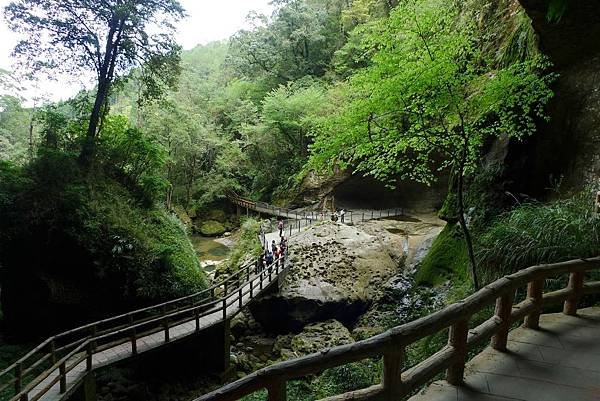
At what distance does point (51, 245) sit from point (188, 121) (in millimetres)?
16752

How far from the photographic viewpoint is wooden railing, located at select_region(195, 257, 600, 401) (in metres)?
2.40

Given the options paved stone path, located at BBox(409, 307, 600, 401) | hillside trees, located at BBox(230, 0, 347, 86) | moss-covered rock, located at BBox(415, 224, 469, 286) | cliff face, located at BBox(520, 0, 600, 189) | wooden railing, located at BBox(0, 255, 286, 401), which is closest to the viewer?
paved stone path, located at BBox(409, 307, 600, 401)

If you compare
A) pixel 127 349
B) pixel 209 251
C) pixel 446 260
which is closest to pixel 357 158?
pixel 446 260

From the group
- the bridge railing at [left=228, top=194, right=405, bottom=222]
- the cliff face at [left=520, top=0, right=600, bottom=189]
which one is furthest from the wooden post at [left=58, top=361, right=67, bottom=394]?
the bridge railing at [left=228, top=194, right=405, bottom=222]

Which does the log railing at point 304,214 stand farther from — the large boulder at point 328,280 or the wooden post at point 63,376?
the wooden post at point 63,376

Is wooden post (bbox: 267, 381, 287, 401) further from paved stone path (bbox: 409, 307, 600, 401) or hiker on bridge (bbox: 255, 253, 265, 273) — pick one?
hiker on bridge (bbox: 255, 253, 265, 273)

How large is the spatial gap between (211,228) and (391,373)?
26.7m

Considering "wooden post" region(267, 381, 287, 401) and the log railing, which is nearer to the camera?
"wooden post" region(267, 381, 287, 401)

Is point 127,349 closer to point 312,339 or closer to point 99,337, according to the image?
point 99,337

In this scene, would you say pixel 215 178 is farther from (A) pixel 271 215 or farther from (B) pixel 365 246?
(B) pixel 365 246

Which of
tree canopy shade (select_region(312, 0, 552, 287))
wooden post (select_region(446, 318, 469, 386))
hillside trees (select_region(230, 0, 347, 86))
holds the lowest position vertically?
wooden post (select_region(446, 318, 469, 386))

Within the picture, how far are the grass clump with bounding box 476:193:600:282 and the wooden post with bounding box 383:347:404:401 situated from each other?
15.9 ft

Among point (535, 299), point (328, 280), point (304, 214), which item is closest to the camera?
point (535, 299)

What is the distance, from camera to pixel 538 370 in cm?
361
